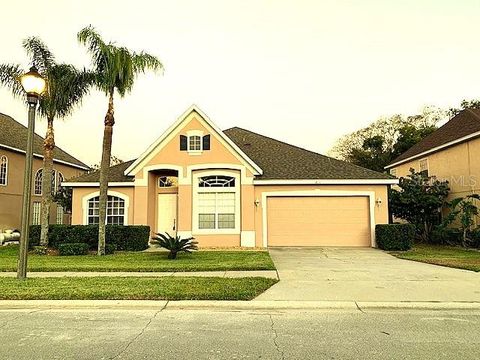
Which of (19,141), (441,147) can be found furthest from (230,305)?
(19,141)

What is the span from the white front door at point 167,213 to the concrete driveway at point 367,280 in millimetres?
7015

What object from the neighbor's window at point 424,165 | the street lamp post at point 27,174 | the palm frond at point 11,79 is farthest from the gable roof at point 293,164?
the palm frond at point 11,79

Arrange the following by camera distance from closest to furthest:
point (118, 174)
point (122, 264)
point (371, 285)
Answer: point (371, 285) → point (122, 264) → point (118, 174)

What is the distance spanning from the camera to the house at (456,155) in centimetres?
1978

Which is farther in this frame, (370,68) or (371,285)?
(370,68)

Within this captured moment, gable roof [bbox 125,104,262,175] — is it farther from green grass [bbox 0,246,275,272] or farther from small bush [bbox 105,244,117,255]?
green grass [bbox 0,246,275,272]

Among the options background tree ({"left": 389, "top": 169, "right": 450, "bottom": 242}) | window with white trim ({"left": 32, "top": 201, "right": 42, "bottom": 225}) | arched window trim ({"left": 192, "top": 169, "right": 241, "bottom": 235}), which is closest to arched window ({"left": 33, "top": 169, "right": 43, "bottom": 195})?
window with white trim ({"left": 32, "top": 201, "right": 42, "bottom": 225})

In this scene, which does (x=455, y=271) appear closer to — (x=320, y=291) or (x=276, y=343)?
(x=320, y=291)

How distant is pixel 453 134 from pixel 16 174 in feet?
87.7

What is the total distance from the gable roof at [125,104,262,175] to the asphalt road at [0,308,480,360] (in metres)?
11.8

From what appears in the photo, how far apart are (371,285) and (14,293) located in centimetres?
775

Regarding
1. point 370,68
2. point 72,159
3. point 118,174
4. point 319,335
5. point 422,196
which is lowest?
point 319,335

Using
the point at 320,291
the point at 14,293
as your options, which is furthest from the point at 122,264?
the point at 320,291

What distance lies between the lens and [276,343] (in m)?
5.18
